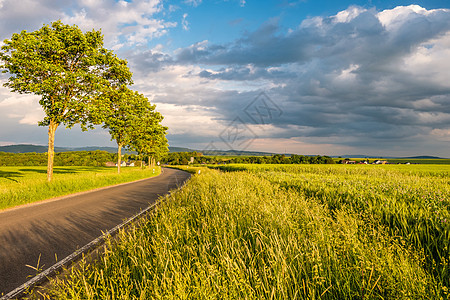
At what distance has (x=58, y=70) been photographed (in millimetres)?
17125

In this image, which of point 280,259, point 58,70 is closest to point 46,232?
point 280,259

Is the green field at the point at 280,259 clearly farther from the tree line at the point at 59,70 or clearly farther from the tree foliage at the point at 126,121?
the tree foliage at the point at 126,121

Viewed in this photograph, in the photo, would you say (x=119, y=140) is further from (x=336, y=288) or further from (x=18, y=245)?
(x=336, y=288)

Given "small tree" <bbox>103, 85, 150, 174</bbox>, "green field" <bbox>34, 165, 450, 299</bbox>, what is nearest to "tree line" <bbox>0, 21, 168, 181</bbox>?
"small tree" <bbox>103, 85, 150, 174</bbox>

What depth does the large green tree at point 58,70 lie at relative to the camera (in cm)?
1709

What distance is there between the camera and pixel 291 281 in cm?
270

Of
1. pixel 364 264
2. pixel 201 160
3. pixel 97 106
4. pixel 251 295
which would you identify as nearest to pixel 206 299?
pixel 251 295

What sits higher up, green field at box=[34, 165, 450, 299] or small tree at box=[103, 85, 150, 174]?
small tree at box=[103, 85, 150, 174]

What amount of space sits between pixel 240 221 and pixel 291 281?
76.9 inches

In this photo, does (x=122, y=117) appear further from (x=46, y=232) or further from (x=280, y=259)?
(x=280, y=259)

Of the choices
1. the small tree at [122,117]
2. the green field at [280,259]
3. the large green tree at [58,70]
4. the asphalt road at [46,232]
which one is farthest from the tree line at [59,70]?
the green field at [280,259]

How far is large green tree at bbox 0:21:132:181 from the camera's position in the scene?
56.1 ft

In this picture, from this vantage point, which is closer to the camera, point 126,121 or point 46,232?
point 46,232

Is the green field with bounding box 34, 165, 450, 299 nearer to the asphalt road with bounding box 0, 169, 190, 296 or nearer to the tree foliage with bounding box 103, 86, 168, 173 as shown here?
the asphalt road with bounding box 0, 169, 190, 296
